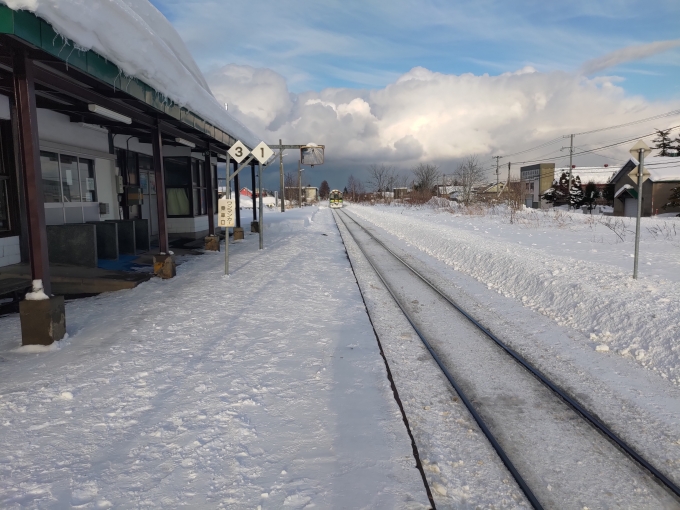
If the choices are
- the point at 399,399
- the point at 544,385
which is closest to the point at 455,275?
the point at 544,385

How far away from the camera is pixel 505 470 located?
10.9 feet

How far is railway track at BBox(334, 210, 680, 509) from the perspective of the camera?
10.2ft

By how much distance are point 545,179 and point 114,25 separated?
104 m

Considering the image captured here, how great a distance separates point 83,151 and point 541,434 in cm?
1207

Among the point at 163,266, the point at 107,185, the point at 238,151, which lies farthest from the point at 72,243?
the point at 238,151

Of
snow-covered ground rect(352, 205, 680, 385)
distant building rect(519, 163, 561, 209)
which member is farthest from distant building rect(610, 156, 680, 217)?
distant building rect(519, 163, 561, 209)

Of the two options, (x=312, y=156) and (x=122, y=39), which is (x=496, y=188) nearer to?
(x=312, y=156)

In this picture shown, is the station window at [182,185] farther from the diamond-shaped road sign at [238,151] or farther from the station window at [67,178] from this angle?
the diamond-shaped road sign at [238,151]

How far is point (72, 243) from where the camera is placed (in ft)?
32.3

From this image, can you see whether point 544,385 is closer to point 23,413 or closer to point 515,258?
point 23,413

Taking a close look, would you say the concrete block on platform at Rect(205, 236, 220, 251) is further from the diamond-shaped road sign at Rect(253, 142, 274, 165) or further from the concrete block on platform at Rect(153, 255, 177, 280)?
the concrete block on platform at Rect(153, 255, 177, 280)

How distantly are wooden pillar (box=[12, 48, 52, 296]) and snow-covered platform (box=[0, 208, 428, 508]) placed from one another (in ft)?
3.91

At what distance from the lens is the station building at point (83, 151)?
17.7 ft

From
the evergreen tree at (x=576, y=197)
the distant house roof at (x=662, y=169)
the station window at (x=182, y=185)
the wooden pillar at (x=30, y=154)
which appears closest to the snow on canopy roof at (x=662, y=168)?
the distant house roof at (x=662, y=169)
